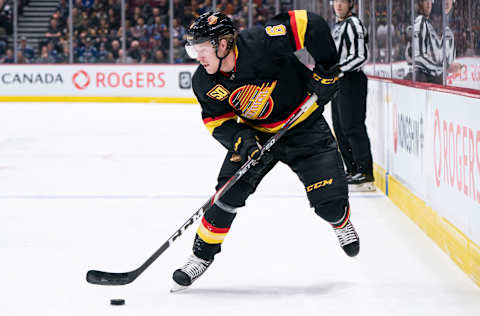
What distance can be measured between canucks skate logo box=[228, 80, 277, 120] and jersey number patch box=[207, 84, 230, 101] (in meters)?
0.03

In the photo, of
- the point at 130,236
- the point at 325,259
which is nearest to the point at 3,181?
the point at 130,236

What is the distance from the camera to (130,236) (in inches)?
157

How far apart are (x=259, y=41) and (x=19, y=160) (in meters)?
4.47

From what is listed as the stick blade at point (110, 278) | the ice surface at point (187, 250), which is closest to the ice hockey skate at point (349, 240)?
the ice surface at point (187, 250)

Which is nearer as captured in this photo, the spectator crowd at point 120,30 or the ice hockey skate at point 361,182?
the ice hockey skate at point 361,182

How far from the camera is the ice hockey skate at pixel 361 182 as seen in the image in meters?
5.07

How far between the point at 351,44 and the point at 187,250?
197cm

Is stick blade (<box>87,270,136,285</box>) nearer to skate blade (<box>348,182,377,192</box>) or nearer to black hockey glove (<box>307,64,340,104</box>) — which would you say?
black hockey glove (<box>307,64,340,104</box>)

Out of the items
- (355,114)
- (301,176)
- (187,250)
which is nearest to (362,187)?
(355,114)

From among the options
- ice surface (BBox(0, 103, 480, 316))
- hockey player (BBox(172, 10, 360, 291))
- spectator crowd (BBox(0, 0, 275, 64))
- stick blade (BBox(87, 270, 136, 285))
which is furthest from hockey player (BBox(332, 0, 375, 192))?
spectator crowd (BBox(0, 0, 275, 64))

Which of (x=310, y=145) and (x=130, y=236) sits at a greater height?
(x=310, y=145)

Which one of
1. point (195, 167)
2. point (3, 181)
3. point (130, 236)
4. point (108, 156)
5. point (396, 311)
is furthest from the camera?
point (108, 156)

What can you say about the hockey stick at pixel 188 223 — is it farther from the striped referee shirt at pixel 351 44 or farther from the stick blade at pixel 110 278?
the striped referee shirt at pixel 351 44

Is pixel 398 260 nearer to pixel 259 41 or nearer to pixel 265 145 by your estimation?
pixel 265 145
